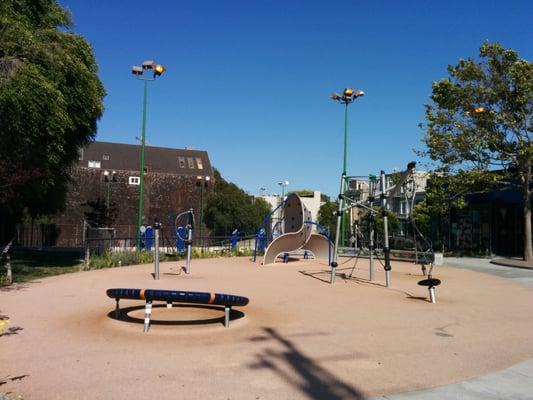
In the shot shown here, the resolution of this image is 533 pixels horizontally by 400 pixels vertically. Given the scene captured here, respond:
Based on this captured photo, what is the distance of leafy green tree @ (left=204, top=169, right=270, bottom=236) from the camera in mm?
53562

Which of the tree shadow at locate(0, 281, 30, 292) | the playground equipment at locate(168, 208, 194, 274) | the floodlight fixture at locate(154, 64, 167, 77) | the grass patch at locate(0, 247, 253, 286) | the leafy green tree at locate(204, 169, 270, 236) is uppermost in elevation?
the floodlight fixture at locate(154, 64, 167, 77)

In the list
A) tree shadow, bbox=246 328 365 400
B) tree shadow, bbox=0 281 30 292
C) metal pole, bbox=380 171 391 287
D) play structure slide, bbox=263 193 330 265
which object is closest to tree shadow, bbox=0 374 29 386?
tree shadow, bbox=246 328 365 400

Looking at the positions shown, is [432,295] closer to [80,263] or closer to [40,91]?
[40,91]

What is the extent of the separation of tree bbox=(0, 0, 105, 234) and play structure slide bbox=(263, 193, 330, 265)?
8323 mm

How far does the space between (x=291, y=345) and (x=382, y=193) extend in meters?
7.76

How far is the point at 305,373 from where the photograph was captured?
570cm

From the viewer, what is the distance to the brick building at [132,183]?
5381 cm

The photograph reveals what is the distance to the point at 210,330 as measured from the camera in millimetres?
7695

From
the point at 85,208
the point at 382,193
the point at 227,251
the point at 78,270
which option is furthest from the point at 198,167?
the point at 382,193

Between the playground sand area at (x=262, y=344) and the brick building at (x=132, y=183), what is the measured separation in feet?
138

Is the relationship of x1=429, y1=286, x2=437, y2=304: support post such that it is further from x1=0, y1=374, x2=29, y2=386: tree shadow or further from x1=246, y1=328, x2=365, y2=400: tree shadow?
x1=0, y1=374, x2=29, y2=386: tree shadow

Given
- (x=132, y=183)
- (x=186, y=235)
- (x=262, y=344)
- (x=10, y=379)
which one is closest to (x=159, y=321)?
(x=262, y=344)

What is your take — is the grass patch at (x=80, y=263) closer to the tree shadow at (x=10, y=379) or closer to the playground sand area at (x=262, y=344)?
the playground sand area at (x=262, y=344)

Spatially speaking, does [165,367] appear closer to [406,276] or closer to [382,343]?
[382,343]
